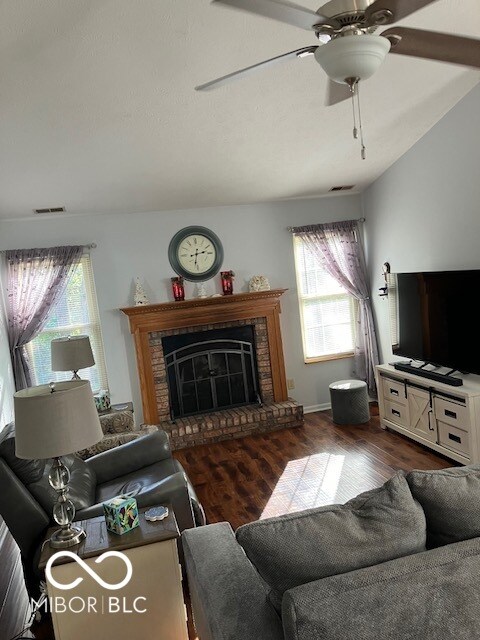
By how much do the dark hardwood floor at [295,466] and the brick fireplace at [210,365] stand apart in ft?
0.56

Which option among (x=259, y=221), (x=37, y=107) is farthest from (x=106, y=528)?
(x=259, y=221)

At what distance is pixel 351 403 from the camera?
5367 millimetres

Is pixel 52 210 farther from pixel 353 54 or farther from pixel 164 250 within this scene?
pixel 353 54

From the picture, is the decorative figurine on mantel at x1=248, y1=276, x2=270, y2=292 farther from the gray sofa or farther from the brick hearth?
the gray sofa

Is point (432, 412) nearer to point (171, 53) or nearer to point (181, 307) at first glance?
point (181, 307)

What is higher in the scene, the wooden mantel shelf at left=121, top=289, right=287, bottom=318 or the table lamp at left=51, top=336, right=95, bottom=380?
the wooden mantel shelf at left=121, top=289, right=287, bottom=318

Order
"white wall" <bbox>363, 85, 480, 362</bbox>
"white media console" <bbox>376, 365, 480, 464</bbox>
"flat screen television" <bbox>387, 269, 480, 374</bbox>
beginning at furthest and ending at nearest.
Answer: "white wall" <bbox>363, 85, 480, 362</bbox> → "flat screen television" <bbox>387, 269, 480, 374</bbox> → "white media console" <bbox>376, 365, 480, 464</bbox>

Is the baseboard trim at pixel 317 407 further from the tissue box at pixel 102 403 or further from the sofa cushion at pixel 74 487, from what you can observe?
the sofa cushion at pixel 74 487

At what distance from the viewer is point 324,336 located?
608 centimetres

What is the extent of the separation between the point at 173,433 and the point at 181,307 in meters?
1.28

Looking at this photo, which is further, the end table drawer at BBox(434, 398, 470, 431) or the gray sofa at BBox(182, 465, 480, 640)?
Result: the end table drawer at BBox(434, 398, 470, 431)

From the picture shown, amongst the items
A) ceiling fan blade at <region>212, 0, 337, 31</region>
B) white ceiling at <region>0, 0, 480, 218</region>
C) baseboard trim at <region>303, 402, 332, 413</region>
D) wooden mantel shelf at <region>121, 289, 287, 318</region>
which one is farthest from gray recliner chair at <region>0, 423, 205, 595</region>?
baseboard trim at <region>303, 402, 332, 413</region>

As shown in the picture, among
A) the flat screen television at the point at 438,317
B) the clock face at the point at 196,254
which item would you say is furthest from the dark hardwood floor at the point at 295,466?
the clock face at the point at 196,254

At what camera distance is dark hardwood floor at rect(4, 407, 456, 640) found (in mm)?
3791
